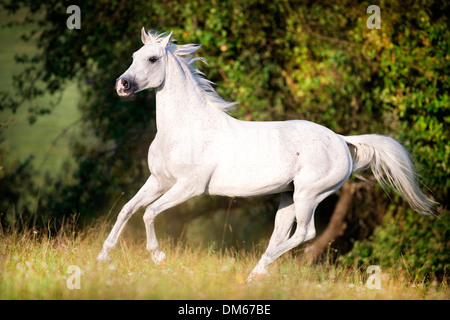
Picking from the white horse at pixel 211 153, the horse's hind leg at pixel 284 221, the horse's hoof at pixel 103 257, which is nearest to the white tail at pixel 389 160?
the white horse at pixel 211 153

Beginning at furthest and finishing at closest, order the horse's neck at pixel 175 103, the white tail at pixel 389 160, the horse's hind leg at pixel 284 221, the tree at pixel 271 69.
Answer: the tree at pixel 271 69, the white tail at pixel 389 160, the horse's hind leg at pixel 284 221, the horse's neck at pixel 175 103

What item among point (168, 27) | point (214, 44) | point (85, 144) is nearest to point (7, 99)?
point (85, 144)

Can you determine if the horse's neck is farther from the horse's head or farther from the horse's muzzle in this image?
the horse's muzzle

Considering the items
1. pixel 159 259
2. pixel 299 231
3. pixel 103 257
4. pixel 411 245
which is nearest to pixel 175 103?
pixel 159 259

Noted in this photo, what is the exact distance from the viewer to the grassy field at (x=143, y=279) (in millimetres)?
3799

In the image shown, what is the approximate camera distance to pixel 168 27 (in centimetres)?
872

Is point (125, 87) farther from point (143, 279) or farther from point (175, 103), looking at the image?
point (143, 279)

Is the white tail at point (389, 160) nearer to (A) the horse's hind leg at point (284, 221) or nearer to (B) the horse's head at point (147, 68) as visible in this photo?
(A) the horse's hind leg at point (284, 221)

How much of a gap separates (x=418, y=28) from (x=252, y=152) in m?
5.31

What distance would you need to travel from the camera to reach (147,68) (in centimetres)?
465

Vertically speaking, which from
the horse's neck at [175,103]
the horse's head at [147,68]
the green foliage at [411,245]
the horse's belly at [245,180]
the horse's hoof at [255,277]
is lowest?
the green foliage at [411,245]

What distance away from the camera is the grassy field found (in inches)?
150

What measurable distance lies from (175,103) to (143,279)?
1.58 meters

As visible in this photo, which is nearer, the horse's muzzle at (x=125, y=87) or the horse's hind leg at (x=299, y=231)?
the horse's muzzle at (x=125, y=87)
